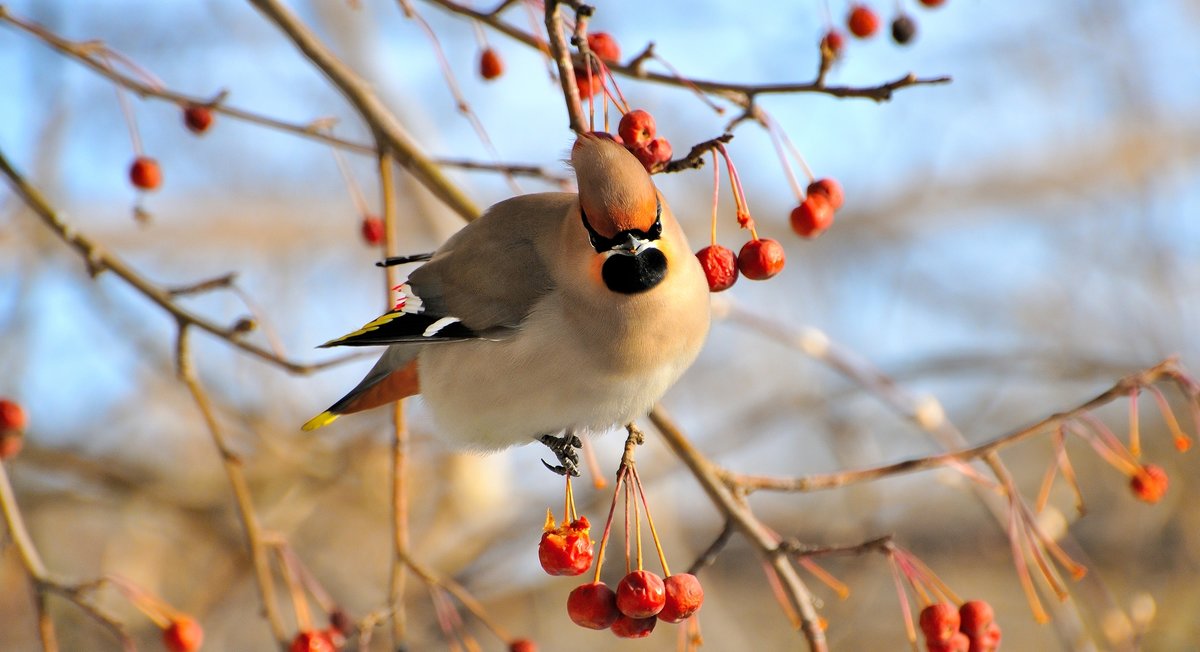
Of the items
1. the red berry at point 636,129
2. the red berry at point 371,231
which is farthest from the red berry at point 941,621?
the red berry at point 371,231

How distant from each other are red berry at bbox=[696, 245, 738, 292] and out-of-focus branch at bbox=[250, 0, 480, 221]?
0.50 metres

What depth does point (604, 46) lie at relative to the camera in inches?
86.1

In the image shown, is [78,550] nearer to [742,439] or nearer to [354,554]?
[354,554]

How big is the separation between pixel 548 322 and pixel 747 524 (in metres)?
0.50

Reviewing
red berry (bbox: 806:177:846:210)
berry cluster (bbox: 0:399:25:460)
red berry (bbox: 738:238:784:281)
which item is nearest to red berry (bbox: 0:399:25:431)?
berry cluster (bbox: 0:399:25:460)

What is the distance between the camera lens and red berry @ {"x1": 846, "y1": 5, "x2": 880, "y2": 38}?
2.53 meters

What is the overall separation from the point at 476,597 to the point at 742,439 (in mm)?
1474

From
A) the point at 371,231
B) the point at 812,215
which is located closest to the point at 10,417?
the point at 371,231

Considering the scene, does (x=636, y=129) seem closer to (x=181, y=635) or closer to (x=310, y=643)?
(x=310, y=643)

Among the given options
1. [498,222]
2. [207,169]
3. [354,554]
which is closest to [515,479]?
[354,554]

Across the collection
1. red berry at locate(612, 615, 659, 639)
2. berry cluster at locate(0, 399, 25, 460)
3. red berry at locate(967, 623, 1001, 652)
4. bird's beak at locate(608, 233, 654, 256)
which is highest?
berry cluster at locate(0, 399, 25, 460)

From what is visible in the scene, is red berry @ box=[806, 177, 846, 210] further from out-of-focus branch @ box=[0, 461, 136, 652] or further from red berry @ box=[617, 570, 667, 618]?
out-of-focus branch @ box=[0, 461, 136, 652]

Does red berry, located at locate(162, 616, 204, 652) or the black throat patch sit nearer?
the black throat patch

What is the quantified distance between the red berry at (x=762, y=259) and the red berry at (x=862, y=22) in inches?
35.4
